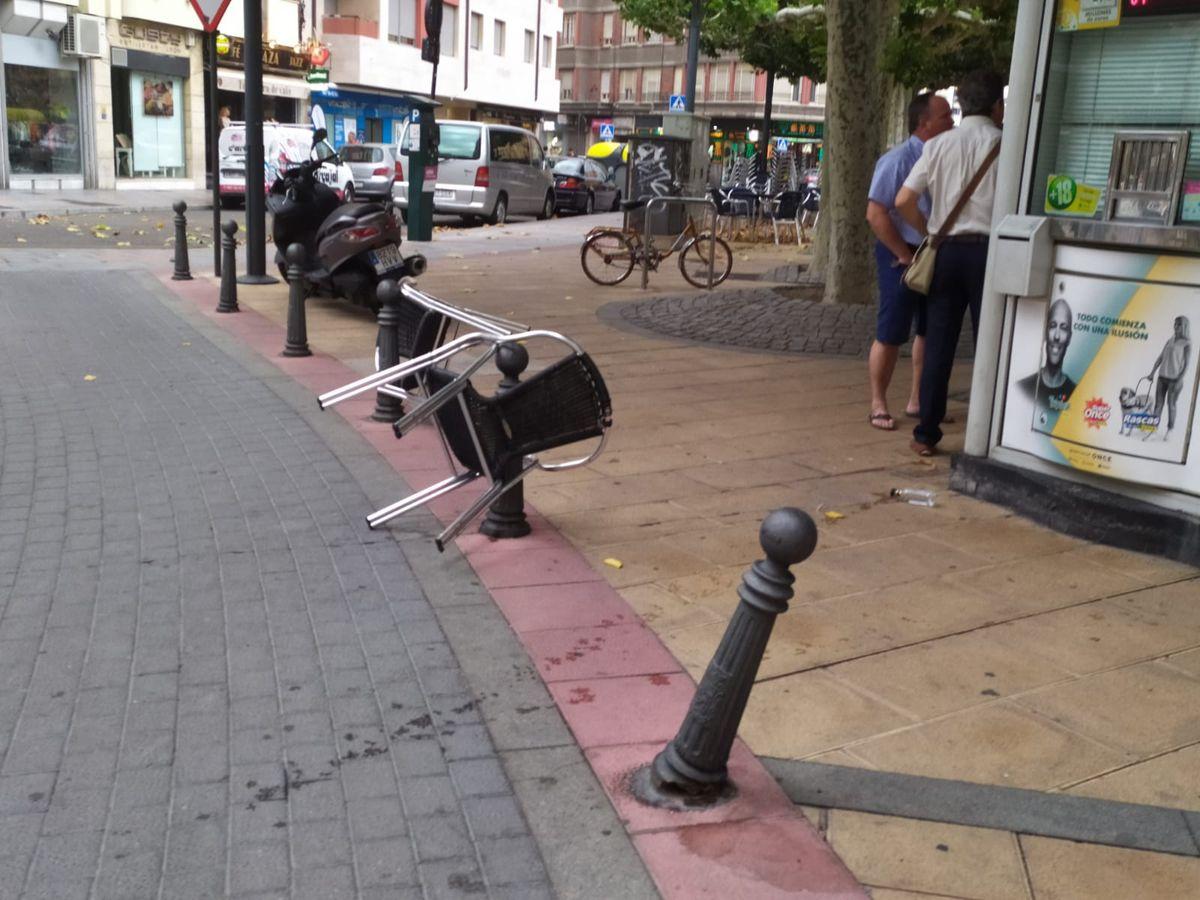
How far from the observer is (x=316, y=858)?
9.48 feet

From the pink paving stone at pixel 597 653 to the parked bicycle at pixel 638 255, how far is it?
10.2 metres

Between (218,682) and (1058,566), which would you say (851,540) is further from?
(218,682)

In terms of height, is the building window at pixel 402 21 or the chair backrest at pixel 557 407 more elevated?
the building window at pixel 402 21

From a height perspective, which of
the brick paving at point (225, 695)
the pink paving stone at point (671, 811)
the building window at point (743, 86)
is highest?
the building window at point (743, 86)

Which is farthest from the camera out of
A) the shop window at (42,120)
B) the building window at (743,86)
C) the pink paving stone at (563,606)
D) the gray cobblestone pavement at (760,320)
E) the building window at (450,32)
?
the building window at (743,86)

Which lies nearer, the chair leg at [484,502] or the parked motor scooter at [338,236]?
the chair leg at [484,502]

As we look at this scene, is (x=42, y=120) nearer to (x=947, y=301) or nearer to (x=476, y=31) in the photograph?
(x=476, y=31)

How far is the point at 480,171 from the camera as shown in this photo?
24.0 m

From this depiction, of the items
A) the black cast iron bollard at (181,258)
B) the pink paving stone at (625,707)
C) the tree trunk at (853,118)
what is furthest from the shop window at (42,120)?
the pink paving stone at (625,707)

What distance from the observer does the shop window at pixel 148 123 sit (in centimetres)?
3269

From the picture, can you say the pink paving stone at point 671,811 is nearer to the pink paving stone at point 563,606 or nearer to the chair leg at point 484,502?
the pink paving stone at point 563,606

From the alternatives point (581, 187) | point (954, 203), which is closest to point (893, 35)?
point (954, 203)

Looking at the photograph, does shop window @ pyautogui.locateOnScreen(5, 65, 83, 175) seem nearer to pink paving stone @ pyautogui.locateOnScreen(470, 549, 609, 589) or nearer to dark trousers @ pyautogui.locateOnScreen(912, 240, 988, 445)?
dark trousers @ pyautogui.locateOnScreen(912, 240, 988, 445)

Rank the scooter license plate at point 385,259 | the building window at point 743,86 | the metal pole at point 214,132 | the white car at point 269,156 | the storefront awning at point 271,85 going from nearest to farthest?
the scooter license plate at point 385,259 < the metal pole at point 214,132 < the white car at point 269,156 < the storefront awning at point 271,85 < the building window at point 743,86
